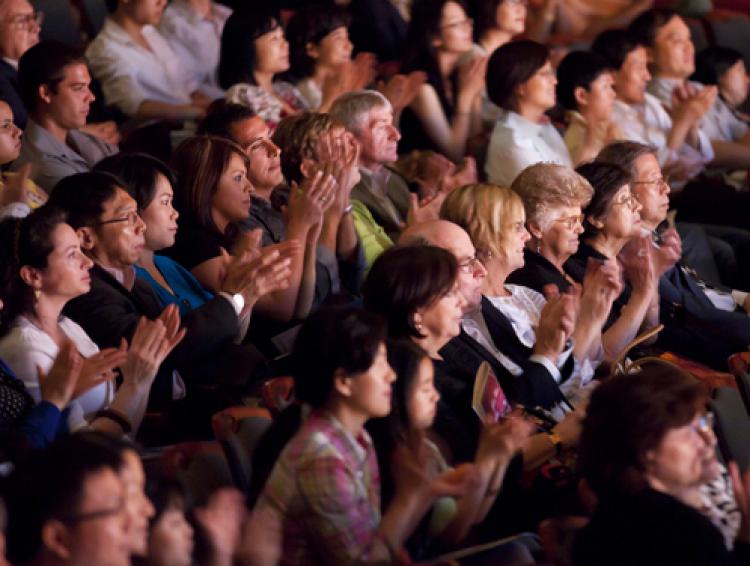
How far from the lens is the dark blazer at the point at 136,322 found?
264cm

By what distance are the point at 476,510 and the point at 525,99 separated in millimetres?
2447

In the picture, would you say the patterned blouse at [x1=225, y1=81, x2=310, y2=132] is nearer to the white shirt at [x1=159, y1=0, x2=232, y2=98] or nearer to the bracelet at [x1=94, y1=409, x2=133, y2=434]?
the white shirt at [x1=159, y1=0, x2=232, y2=98]

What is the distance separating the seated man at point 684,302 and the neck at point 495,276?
52 centimetres

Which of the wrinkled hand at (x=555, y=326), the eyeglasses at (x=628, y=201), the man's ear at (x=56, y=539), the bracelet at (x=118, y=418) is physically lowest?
the eyeglasses at (x=628, y=201)

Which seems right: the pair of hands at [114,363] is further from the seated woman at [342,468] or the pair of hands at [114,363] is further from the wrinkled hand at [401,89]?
the wrinkled hand at [401,89]

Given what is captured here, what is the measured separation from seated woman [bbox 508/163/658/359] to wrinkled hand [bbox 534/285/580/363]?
1.32ft

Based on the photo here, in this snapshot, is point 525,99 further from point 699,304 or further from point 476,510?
point 476,510

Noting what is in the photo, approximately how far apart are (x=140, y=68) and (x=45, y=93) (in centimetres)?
92

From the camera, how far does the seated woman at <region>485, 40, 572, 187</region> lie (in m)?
4.27

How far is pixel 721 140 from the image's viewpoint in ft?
16.9

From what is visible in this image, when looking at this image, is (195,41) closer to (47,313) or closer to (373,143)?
(373,143)

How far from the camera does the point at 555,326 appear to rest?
276 cm

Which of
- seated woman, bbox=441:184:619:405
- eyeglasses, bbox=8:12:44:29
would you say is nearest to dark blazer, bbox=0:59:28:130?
eyeglasses, bbox=8:12:44:29

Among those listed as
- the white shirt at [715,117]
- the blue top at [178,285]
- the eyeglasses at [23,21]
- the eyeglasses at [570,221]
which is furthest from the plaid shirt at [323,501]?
the white shirt at [715,117]
